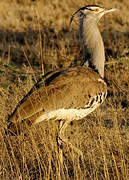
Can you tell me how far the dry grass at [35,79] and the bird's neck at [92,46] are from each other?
0.40 metres

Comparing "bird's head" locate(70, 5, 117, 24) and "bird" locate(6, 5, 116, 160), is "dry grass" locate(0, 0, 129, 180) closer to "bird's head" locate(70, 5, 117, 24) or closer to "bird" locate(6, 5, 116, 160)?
"bird" locate(6, 5, 116, 160)

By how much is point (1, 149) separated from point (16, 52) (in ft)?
10.8

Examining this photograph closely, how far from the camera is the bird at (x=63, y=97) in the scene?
287cm

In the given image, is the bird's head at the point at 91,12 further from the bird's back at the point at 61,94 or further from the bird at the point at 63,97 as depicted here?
the bird's back at the point at 61,94

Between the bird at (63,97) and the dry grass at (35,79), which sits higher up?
the bird at (63,97)

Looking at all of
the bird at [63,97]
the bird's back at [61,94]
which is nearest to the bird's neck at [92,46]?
the bird at [63,97]

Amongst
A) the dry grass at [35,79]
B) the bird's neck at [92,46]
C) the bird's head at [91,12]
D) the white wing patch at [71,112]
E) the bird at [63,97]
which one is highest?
the bird's head at [91,12]

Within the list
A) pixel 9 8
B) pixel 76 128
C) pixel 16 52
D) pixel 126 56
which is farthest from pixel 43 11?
pixel 76 128

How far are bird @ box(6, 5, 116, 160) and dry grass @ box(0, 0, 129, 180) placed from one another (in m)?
0.13

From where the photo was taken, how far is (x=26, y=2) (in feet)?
29.8

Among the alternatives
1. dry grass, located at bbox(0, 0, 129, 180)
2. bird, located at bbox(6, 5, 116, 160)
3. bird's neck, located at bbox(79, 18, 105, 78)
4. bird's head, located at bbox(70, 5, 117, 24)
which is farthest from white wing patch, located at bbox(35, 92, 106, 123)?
bird's head, located at bbox(70, 5, 117, 24)

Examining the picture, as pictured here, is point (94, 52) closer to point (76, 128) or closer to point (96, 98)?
point (96, 98)

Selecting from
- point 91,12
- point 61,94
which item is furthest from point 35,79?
point 91,12

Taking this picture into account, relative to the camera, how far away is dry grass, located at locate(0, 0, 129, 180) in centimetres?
283
